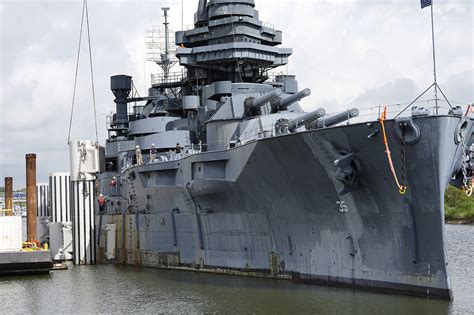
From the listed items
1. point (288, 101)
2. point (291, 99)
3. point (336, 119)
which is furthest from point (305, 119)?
point (288, 101)

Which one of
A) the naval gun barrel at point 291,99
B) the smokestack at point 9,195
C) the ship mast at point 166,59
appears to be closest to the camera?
the naval gun barrel at point 291,99

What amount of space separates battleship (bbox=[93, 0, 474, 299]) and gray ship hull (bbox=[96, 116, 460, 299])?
0.04 metres

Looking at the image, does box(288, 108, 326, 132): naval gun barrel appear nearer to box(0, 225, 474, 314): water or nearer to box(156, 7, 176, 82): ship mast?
box(0, 225, 474, 314): water

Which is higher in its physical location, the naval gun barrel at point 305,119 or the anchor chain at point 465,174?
the naval gun barrel at point 305,119

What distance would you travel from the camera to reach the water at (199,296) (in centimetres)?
1856

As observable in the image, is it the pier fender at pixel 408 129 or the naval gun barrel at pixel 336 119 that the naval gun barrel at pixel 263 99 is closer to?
the naval gun barrel at pixel 336 119

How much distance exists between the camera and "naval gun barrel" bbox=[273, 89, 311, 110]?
76.1 feet

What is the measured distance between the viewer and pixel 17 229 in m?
29.6

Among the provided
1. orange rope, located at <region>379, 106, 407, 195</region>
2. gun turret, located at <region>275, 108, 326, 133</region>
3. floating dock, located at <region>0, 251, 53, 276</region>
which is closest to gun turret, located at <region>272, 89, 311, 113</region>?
gun turret, located at <region>275, 108, 326, 133</region>

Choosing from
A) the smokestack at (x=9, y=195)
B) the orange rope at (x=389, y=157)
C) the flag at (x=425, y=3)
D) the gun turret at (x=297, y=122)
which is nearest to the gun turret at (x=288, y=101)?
the gun turret at (x=297, y=122)

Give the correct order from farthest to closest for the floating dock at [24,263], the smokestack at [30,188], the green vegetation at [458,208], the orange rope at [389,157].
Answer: the green vegetation at [458,208]
the smokestack at [30,188]
the floating dock at [24,263]
the orange rope at [389,157]

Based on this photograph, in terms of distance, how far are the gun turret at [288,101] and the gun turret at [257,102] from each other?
0.82ft

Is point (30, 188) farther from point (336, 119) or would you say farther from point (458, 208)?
point (458, 208)

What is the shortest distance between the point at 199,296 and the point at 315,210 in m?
4.27
